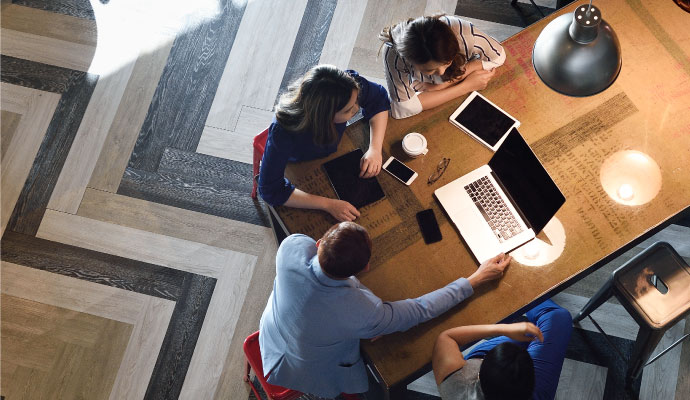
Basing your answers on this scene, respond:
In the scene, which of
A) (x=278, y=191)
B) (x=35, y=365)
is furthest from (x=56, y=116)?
(x=278, y=191)

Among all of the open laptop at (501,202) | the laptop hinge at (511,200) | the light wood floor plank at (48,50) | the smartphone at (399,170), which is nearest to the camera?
the open laptop at (501,202)

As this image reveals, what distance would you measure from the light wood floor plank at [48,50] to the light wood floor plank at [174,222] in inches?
36.7

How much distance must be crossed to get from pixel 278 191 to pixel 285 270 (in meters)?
0.42

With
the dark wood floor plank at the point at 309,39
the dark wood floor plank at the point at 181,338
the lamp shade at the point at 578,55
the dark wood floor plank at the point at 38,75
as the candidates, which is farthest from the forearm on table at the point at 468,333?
the dark wood floor plank at the point at 38,75

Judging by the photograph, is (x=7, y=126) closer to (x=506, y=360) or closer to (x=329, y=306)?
(x=329, y=306)

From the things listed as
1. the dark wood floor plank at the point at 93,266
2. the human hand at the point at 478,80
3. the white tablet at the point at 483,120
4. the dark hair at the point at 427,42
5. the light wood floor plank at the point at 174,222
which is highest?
the dark hair at the point at 427,42

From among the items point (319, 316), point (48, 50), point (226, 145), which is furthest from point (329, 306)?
point (48, 50)

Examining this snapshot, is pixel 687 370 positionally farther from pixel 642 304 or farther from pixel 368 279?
pixel 368 279

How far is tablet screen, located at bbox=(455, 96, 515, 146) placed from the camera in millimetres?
2607

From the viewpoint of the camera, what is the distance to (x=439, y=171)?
102 inches

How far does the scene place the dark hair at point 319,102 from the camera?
2357 mm

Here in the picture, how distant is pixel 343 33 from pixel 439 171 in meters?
1.68

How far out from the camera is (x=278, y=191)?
8.20 ft

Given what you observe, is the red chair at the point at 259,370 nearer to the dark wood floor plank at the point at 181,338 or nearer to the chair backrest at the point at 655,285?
the dark wood floor plank at the point at 181,338
